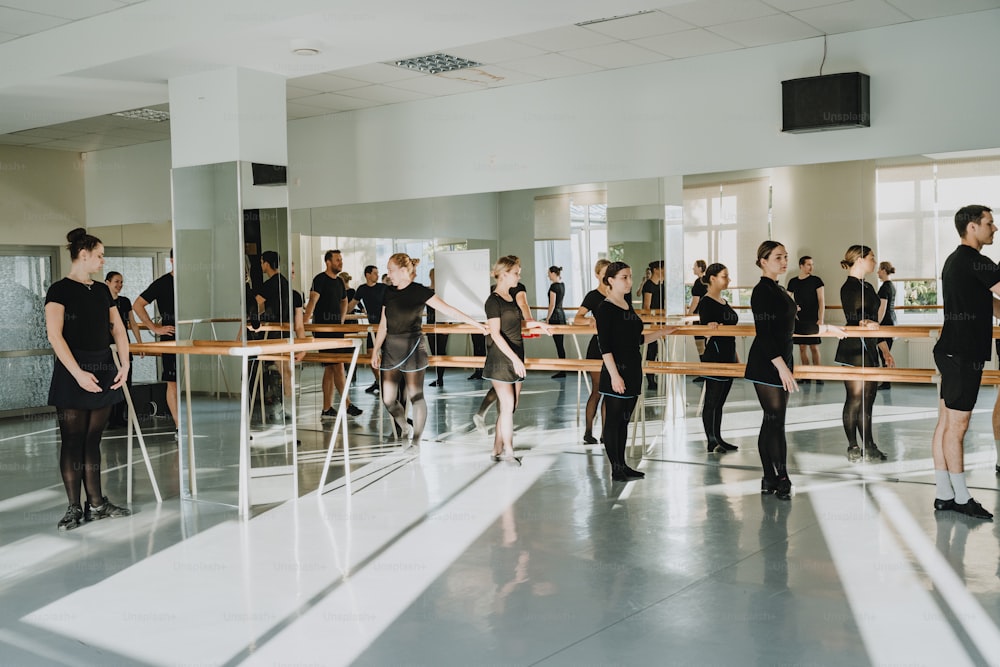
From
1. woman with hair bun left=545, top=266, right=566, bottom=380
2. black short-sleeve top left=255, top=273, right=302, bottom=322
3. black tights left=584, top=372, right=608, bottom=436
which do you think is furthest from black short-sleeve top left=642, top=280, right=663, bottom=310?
black short-sleeve top left=255, top=273, right=302, bottom=322

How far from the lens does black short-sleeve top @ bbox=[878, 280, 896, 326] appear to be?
653 centimetres

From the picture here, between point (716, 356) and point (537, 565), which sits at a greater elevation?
point (716, 356)

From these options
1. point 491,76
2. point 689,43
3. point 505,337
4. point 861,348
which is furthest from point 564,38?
point 861,348

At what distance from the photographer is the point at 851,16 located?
6258 mm

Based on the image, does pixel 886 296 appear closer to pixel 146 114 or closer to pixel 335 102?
pixel 335 102

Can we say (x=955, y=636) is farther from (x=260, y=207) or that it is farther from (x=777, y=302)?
(x=260, y=207)

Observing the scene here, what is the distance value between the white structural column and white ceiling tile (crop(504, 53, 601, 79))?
86.9 inches

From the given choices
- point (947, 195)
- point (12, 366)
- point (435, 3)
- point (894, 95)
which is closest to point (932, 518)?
point (947, 195)

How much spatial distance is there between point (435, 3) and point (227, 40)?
130 centimetres

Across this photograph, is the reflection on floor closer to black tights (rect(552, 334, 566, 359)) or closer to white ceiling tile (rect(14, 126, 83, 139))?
black tights (rect(552, 334, 566, 359))

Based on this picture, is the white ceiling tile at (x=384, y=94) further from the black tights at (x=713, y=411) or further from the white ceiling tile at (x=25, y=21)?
the black tights at (x=713, y=411)

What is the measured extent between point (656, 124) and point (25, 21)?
4.62 metres

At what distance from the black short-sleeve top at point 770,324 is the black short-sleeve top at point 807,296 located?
4.03ft

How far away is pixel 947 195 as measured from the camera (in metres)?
6.27
